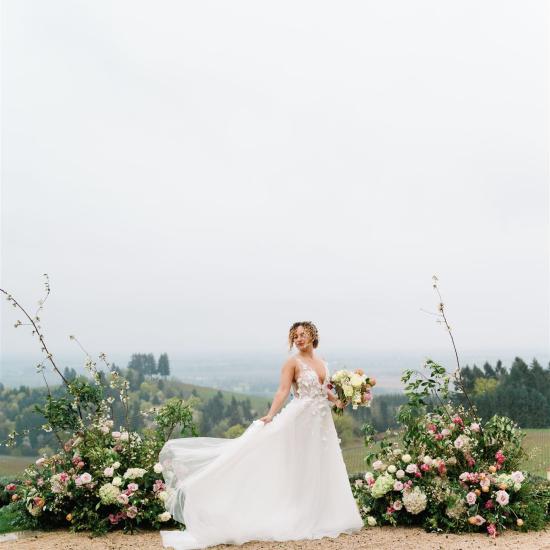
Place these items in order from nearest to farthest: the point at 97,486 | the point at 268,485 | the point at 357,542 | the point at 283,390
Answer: the point at 357,542 → the point at 268,485 → the point at 283,390 → the point at 97,486

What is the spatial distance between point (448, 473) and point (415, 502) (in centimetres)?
82

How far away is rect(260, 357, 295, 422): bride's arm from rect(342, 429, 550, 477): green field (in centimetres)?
212

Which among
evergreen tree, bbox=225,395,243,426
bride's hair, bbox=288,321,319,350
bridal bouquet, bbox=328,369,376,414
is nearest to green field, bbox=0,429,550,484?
bridal bouquet, bbox=328,369,376,414

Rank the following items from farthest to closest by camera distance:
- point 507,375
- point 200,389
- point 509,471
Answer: point 200,389 < point 507,375 < point 509,471

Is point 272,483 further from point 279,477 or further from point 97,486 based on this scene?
point 97,486

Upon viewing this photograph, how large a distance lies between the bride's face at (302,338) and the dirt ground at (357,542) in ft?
7.75

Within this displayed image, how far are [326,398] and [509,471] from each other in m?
2.85

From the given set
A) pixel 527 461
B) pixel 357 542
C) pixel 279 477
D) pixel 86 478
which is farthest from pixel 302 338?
pixel 527 461

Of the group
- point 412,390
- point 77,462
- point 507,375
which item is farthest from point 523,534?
point 507,375

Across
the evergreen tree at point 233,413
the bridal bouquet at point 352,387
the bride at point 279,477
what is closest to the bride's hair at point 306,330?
the bride at point 279,477

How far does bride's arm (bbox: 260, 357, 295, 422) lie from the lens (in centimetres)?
763

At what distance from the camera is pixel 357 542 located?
7.17 meters

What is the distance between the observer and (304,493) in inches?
299

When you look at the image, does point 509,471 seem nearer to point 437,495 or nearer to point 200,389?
point 437,495
